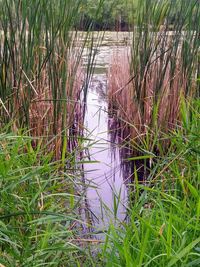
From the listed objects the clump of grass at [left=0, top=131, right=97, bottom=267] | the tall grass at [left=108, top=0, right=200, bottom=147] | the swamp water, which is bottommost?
the swamp water

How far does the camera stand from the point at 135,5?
10.5ft

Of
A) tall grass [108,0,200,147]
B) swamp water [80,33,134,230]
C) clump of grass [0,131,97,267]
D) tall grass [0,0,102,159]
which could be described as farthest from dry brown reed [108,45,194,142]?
clump of grass [0,131,97,267]

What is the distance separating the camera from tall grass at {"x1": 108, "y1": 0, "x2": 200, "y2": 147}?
9.60 ft

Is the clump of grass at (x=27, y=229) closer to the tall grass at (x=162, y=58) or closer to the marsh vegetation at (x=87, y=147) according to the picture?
the marsh vegetation at (x=87, y=147)

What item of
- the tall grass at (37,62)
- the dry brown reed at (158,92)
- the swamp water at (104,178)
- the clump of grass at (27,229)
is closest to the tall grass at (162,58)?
the dry brown reed at (158,92)

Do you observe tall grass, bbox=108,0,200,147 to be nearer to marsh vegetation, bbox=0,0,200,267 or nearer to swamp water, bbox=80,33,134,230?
marsh vegetation, bbox=0,0,200,267

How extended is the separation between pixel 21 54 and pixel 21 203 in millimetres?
994

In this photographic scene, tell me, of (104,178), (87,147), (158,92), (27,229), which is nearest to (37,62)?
(87,147)

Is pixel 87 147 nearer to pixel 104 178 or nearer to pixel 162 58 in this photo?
pixel 104 178

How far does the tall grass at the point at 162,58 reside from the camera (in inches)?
115

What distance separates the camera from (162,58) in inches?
117

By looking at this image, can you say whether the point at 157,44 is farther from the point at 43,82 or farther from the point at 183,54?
the point at 43,82

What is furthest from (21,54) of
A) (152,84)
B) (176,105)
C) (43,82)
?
(176,105)

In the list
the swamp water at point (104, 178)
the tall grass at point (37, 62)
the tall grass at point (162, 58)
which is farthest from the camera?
the tall grass at point (162, 58)
